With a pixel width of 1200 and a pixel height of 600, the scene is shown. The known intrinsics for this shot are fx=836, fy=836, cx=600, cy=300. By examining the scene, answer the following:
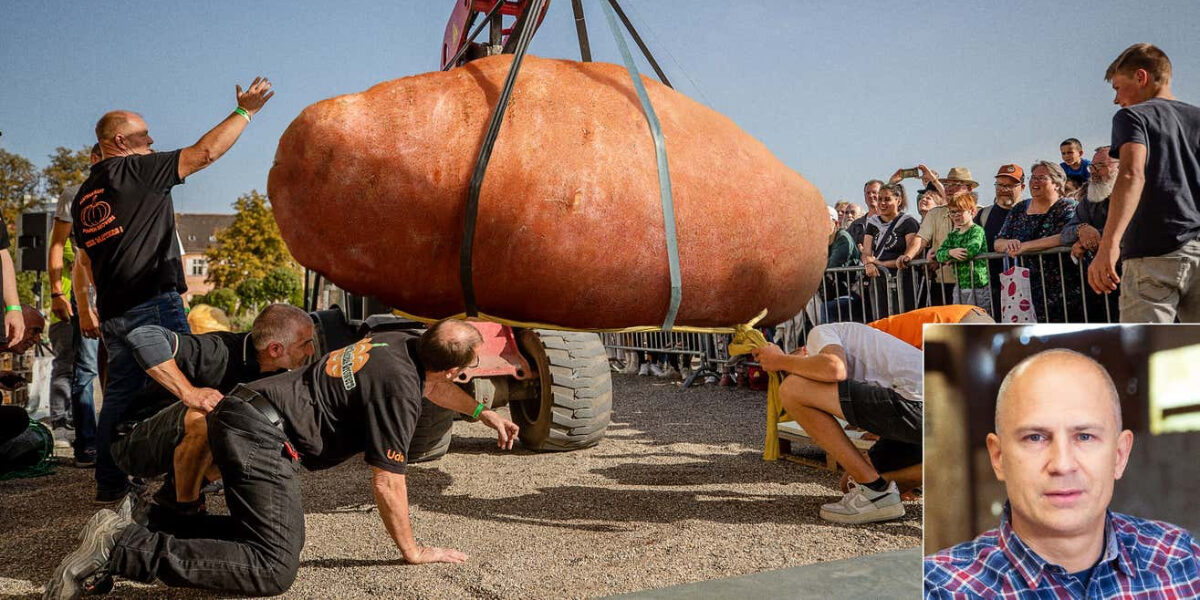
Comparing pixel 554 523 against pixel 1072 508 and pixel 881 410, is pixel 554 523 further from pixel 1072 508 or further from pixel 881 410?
pixel 1072 508

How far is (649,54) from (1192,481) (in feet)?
5.81

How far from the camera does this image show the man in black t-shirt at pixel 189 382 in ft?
9.82

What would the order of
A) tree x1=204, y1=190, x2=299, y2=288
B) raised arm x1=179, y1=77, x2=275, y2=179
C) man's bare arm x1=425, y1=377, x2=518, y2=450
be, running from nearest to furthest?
raised arm x1=179, y1=77, x2=275, y2=179 < man's bare arm x1=425, y1=377, x2=518, y2=450 < tree x1=204, y1=190, x2=299, y2=288

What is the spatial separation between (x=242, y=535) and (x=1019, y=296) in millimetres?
4019

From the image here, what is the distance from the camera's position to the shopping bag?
15.0ft

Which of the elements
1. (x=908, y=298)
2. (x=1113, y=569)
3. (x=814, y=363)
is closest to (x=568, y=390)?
(x=814, y=363)

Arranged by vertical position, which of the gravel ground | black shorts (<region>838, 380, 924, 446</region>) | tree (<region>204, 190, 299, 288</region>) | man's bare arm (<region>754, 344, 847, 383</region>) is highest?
tree (<region>204, 190, 299, 288</region>)

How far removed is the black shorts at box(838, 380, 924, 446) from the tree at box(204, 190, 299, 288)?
Result: 24.8 metres

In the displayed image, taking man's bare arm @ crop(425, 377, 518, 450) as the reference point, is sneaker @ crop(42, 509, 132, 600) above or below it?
below

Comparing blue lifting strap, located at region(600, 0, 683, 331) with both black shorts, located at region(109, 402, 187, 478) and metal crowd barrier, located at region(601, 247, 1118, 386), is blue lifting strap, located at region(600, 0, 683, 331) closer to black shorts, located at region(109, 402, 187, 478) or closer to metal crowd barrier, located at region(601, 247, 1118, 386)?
black shorts, located at region(109, 402, 187, 478)

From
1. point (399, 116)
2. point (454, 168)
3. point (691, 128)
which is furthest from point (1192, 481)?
point (399, 116)

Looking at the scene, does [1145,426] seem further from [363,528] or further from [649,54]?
[363,528]

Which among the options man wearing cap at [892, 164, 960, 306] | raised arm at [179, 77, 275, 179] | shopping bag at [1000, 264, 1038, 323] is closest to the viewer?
raised arm at [179, 77, 275, 179]

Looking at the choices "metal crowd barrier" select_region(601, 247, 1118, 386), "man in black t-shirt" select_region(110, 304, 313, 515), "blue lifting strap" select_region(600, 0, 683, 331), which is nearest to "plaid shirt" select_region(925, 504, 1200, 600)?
"blue lifting strap" select_region(600, 0, 683, 331)
